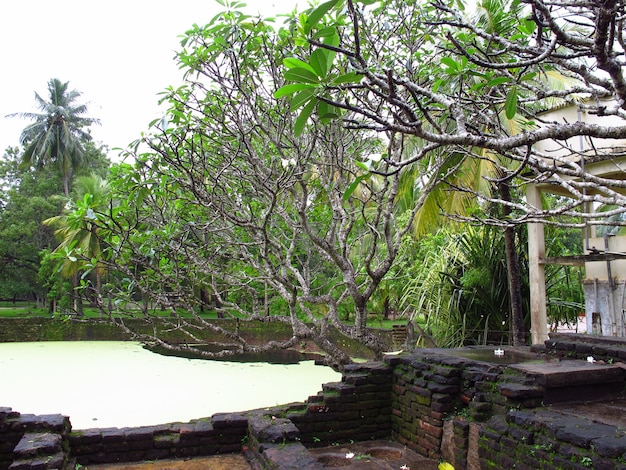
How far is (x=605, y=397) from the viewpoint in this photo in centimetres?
362

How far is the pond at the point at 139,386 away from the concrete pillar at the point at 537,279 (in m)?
3.11

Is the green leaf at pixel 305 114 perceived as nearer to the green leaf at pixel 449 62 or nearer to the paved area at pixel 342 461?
the green leaf at pixel 449 62

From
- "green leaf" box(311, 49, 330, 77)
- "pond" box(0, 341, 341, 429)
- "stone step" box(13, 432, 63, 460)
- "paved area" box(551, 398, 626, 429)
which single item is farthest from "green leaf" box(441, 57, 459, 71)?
"pond" box(0, 341, 341, 429)

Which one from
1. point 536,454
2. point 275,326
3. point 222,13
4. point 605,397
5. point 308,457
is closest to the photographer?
point 536,454

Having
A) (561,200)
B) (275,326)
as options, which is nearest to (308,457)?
(561,200)

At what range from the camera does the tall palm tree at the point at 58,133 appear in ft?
61.2

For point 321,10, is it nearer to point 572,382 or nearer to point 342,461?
point 572,382

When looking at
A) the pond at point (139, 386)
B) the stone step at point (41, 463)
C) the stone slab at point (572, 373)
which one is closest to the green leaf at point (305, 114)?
the stone slab at point (572, 373)

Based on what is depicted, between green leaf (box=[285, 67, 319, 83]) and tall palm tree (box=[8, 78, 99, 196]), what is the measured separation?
61.9 feet

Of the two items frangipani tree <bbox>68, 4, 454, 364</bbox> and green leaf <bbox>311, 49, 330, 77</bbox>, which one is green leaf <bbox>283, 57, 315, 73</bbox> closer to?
green leaf <bbox>311, 49, 330, 77</bbox>

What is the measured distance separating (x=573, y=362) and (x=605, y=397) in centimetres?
39

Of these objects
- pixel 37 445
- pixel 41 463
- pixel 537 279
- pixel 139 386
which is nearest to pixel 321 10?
pixel 41 463

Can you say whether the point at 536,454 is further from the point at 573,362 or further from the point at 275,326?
the point at 275,326

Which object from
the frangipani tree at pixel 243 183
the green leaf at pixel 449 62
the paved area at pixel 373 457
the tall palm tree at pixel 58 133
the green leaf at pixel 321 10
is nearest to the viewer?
the green leaf at pixel 321 10
